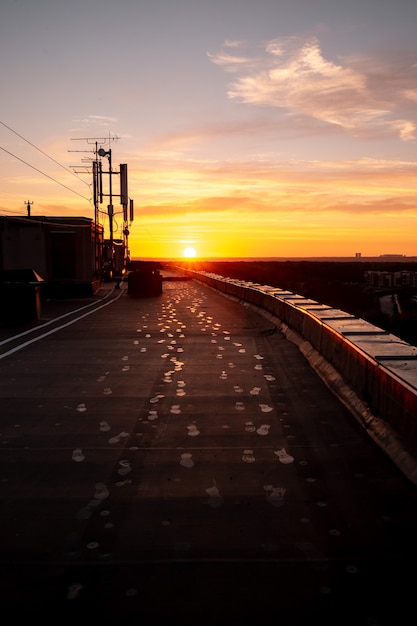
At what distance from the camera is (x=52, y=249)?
3128cm

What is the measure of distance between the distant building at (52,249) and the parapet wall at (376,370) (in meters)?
21.8

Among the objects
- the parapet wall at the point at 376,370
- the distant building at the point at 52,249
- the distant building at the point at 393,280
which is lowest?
the distant building at the point at 393,280

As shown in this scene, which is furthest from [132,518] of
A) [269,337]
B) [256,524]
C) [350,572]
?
[269,337]

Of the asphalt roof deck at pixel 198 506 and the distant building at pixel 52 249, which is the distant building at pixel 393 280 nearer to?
the distant building at pixel 52 249

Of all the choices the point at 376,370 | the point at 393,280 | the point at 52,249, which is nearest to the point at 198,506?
the point at 376,370

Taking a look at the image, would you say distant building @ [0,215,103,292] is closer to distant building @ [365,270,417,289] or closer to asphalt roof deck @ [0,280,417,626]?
asphalt roof deck @ [0,280,417,626]

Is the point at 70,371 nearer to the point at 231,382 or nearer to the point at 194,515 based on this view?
the point at 231,382

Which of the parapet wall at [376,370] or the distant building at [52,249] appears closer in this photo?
the parapet wall at [376,370]

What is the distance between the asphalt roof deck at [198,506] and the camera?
306 cm

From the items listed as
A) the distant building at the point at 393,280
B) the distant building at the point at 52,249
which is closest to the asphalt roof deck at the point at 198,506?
the distant building at the point at 52,249

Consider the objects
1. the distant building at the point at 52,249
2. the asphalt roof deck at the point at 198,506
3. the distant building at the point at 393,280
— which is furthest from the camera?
the distant building at the point at 393,280

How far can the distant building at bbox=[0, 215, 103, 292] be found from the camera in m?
30.0

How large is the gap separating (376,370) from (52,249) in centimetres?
2776

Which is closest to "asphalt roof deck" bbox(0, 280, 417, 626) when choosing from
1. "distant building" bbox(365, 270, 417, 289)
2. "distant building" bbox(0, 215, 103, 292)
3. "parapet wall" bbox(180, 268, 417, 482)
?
"parapet wall" bbox(180, 268, 417, 482)
